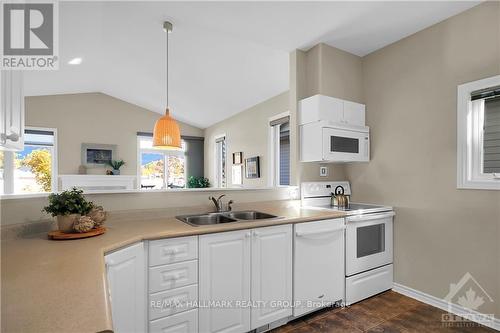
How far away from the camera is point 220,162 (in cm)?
632

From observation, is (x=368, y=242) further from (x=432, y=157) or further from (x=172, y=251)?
(x=172, y=251)

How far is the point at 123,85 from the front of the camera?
5152 millimetres

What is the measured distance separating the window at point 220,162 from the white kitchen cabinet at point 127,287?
4.49 metres

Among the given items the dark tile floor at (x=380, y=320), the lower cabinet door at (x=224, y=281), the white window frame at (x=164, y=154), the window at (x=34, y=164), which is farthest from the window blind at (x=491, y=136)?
the window at (x=34, y=164)

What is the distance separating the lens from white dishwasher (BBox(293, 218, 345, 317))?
2.01 m

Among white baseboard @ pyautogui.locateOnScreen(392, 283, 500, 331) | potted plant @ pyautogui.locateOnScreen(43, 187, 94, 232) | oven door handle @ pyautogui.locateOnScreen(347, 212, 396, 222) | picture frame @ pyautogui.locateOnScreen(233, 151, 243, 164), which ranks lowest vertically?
white baseboard @ pyautogui.locateOnScreen(392, 283, 500, 331)

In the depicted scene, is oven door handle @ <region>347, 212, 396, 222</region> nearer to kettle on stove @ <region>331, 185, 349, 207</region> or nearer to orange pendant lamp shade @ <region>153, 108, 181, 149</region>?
kettle on stove @ <region>331, 185, 349, 207</region>

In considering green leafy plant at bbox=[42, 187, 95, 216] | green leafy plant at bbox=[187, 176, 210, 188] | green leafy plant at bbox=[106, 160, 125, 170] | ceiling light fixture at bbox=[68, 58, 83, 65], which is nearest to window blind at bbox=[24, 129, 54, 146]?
green leafy plant at bbox=[106, 160, 125, 170]

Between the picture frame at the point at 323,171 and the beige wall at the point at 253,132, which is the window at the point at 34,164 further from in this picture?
the picture frame at the point at 323,171

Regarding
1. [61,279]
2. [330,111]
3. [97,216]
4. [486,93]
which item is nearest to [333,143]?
[330,111]

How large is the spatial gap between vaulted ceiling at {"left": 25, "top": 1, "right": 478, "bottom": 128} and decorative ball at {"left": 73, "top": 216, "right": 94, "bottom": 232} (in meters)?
1.91

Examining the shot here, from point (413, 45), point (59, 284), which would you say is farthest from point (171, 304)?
point (413, 45)

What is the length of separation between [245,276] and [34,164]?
5.33m

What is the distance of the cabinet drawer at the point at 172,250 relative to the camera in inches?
59.1
